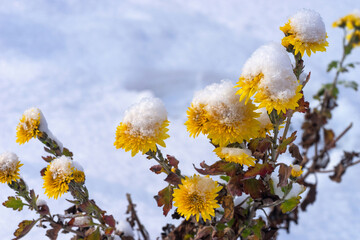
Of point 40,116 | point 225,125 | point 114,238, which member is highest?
point 40,116

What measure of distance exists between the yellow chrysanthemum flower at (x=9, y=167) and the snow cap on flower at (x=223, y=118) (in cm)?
68

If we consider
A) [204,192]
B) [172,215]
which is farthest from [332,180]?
[204,192]

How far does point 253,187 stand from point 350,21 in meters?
2.72

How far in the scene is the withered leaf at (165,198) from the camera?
1119 mm

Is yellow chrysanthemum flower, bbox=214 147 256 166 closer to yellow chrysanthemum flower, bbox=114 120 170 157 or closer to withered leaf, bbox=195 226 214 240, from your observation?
yellow chrysanthemum flower, bbox=114 120 170 157

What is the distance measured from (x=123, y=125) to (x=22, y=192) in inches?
23.4

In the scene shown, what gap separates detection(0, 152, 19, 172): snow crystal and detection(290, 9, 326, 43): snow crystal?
1.00 meters

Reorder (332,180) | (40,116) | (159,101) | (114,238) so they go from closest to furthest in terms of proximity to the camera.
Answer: (159,101) → (40,116) → (114,238) → (332,180)

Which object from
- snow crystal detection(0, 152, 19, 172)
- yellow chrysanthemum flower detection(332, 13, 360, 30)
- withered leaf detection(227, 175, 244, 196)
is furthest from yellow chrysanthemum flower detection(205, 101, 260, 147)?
yellow chrysanthemum flower detection(332, 13, 360, 30)

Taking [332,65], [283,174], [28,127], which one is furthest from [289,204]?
[332,65]

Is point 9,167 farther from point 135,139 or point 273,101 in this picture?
point 273,101

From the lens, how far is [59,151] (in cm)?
137

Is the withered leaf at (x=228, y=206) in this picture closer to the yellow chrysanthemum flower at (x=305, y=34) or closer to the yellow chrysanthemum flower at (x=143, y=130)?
the yellow chrysanthemum flower at (x=143, y=130)

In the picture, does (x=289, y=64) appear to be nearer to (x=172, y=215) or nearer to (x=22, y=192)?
(x=172, y=215)
